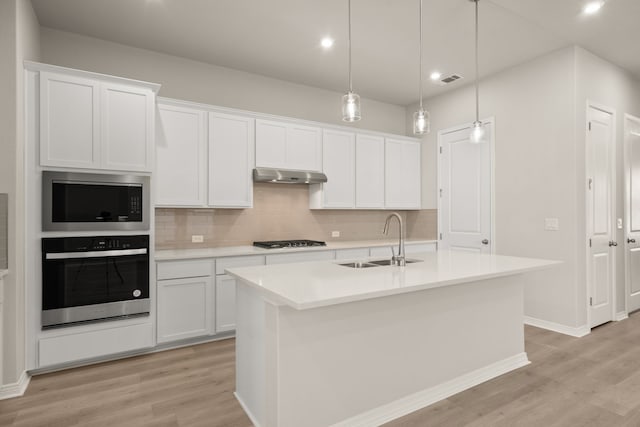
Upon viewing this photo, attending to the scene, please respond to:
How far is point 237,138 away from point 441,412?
3.24 metres

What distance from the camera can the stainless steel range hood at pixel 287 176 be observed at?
4.04m

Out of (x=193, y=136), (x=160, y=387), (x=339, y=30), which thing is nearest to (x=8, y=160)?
(x=193, y=136)

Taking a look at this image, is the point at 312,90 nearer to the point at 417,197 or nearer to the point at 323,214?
the point at 323,214

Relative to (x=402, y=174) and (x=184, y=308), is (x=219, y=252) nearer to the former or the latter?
(x=184, y=308)

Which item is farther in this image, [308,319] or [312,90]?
[312,90]

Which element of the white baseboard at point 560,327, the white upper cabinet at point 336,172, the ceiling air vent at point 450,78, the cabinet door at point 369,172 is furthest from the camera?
the cabinet door at point 369,172

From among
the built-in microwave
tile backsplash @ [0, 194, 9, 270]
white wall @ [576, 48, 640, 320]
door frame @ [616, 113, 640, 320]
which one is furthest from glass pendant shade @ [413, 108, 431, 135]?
door frame @ [616, 113, 640, 320]

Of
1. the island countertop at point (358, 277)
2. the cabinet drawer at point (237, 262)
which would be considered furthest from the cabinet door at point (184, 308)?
the island countertop at point (358, 277)

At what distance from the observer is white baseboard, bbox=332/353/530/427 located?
2.17 metres

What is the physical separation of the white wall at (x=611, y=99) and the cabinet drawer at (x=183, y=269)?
153 inches

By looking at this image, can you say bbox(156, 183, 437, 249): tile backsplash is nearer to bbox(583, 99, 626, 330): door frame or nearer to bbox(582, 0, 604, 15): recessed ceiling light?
bbox(583, 99, 626, 330): door frame

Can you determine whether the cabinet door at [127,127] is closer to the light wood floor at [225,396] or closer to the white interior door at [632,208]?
the light wood floor at [225,396]

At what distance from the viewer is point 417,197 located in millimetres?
5559

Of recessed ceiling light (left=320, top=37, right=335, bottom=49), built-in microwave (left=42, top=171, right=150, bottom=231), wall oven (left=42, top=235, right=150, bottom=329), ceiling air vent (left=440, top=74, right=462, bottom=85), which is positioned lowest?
wall oven (left=42, top=235, right=150, bottom=329)
